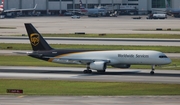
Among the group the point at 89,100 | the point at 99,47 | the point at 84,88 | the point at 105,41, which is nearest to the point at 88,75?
the point at 84,88

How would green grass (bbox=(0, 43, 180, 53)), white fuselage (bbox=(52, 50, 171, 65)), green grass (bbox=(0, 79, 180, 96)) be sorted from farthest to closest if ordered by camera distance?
green grass (bbox=(0, 43, 180, 53))
white fuselage (bbox=(52, 50, 171, 65))
green grass (bbox=(0, 79, 180, 96))

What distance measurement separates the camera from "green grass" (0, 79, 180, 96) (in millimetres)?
58125

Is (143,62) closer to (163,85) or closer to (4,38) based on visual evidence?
(163,85)

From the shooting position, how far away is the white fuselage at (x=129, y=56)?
74312 mm

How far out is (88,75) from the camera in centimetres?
7369

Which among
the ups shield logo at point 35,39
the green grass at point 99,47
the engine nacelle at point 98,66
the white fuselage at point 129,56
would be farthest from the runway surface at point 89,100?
the green grass at point 99,47

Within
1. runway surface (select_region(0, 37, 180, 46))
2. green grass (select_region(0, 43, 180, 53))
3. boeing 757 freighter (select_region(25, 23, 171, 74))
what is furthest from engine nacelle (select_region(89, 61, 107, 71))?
runway surface (select_region(0, 37, 180, 46))

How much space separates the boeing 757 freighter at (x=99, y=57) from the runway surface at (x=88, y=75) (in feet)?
4.13

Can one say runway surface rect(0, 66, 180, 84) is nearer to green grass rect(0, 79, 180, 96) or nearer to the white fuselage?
the white fuselage

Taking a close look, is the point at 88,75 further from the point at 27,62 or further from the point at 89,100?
the point at 89,100

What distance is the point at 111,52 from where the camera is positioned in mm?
76062

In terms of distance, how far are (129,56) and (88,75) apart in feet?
18.4

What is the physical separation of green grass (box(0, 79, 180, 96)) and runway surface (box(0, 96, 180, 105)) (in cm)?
293

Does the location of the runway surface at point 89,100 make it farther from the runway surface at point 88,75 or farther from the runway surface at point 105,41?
the runway surface at point 105,41
